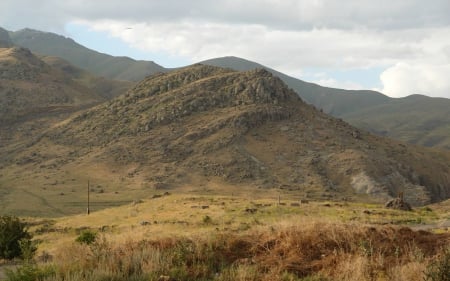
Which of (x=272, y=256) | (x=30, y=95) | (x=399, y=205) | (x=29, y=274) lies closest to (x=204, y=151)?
(x=399, y=205)

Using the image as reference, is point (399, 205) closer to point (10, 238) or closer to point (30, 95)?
point (10, 238)

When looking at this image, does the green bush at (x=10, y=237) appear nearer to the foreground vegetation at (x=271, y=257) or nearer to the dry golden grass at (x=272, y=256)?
the foreground vegetation at (x=271, y=257)

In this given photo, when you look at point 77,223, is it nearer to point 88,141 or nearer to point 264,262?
point 264,262

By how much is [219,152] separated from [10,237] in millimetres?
65738

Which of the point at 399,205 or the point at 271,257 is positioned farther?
the point at 399,205

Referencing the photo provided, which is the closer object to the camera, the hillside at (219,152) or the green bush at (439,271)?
the green bush at (439,271)

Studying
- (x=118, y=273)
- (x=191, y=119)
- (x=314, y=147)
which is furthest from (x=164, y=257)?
(x=191, y=119)

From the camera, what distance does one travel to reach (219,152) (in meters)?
86.2

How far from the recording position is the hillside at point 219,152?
7806 centimetres

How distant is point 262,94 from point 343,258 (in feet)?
283

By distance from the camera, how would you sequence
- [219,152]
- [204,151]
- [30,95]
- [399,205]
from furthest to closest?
[30,95] < [204,151] < [219,152] < [399,205]

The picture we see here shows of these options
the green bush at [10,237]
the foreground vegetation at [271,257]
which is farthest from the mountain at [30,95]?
the foreground vegetation at [271,257]

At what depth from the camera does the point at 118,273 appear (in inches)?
452

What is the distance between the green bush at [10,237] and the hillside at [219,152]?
47054mm
